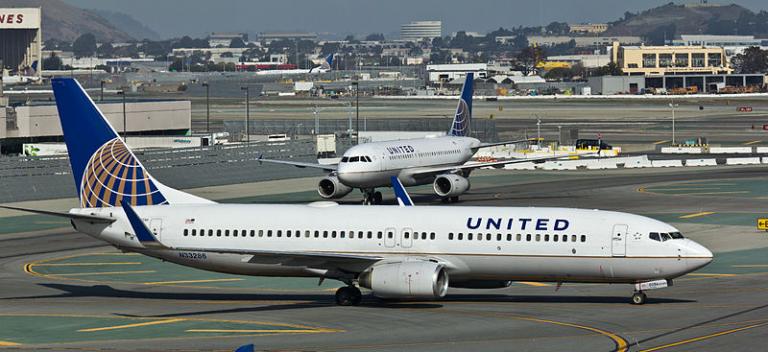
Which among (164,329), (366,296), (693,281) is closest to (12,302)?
(164,329)

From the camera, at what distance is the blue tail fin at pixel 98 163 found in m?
52.4

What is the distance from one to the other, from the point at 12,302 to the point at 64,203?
4233cm

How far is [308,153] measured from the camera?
121 metres

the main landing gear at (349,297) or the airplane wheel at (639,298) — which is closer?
the airplane wheel at (639,298)

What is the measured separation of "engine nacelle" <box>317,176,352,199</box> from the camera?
89.2 meters

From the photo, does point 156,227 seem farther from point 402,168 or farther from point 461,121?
point 461,121

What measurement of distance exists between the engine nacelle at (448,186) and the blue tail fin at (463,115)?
495 inches

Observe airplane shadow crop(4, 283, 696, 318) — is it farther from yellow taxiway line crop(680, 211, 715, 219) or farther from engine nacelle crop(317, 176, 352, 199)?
engine nacelle crop(317, 176, 352, 199)

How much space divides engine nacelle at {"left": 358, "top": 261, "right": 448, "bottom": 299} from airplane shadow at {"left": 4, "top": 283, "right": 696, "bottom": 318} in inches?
69.9

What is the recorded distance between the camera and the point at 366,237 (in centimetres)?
4909

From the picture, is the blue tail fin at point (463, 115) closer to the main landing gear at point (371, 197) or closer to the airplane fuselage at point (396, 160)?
the airplane fuselage at point (396, 160)

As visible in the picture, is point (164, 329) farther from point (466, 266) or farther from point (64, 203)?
point (64, 203)

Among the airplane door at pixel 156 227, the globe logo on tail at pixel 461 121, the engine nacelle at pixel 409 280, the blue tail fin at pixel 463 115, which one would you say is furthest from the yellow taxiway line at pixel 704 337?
the globe logo on tail at pixel 461 121

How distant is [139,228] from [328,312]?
7258 mm
